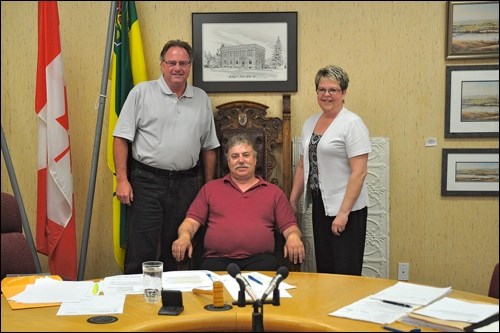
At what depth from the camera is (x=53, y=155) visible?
3572 mm

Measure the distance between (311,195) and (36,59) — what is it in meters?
2.02

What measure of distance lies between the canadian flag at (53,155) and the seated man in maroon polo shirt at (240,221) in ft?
2.82

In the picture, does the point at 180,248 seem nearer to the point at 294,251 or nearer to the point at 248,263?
the point at 248,263

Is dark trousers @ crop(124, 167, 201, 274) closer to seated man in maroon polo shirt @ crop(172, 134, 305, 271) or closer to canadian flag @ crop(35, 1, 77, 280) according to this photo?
seated man in maroon polo shirt @ crop(172, 134, 305, 271)

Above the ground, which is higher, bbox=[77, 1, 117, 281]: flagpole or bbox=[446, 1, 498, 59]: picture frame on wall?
bbox=[446, 1, 498, 59]: picture frame on wall

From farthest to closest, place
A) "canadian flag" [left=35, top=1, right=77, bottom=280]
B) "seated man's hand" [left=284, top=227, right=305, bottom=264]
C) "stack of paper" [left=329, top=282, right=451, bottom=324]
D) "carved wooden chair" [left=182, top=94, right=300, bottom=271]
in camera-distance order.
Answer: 1. "carved wooden chair" [left=182, top=94, right=300, bottom=271]
2. "canadian flag" [left=35, top=1, right=77, bottom=280]
3. "seated man's hand" [left=284, top=227, right=305, bottom=264]
4. "stack of paper" [left=329, top=282, right=451, bottom=324]

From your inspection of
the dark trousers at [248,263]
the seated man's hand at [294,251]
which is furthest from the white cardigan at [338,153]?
the dark trousers at [248,263]

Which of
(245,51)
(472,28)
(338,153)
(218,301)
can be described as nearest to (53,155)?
(245,51)

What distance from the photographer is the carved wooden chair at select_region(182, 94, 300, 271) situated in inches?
146

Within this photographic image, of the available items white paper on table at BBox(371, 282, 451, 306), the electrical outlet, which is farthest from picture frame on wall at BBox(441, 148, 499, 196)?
white paper on table at BBox(371, 282, 451, 306)

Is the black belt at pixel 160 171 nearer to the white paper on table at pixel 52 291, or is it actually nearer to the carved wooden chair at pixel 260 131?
the carved wooden chair at pixel 260 131

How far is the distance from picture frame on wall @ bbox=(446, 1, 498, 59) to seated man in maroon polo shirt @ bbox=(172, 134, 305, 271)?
152 cm

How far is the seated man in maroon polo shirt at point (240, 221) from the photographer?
10.2 ft

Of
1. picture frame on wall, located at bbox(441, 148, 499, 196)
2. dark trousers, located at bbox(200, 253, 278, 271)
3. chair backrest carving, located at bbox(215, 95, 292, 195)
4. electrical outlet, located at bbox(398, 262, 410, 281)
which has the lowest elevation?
electrical outlet, located at bbox(398, 262, 410, 281)
